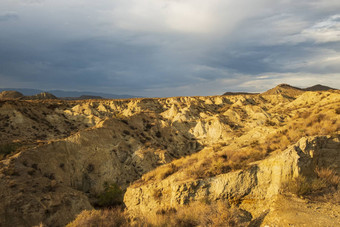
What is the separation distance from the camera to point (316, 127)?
36.7ft

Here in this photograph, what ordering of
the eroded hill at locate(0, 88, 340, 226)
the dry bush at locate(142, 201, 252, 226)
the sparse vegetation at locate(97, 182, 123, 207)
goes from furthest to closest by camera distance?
1. the sparse vegetation at locate(97, 182, 123, 207)
2. the eroded hill at locate(0, 88, 340, 226)
3. the dry bush at locate(142, 201, 252, 226)

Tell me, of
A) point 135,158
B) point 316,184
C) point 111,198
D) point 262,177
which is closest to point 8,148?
point 135,158

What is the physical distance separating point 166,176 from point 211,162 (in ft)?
8.08

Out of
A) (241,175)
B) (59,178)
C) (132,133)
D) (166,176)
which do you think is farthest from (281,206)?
(132,133)

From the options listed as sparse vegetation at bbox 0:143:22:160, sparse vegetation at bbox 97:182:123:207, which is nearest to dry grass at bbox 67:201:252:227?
sparse vegetation at bbox 97:182:123:207

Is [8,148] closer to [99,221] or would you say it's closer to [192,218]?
[99,221]

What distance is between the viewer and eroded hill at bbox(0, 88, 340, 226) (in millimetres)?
8398

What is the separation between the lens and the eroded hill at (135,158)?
8.40 meters

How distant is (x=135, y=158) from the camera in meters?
25.1

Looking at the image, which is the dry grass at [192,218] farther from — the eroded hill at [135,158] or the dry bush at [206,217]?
the eroded hill at [135,158]

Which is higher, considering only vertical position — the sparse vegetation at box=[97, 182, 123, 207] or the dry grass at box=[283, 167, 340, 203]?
the dry grass at box=[283, 167, 340, 203]

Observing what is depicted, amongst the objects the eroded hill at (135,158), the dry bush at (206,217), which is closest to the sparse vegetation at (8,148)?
the eroded hill at (135,158)

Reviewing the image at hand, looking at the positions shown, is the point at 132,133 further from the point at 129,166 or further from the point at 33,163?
the point at 33,163

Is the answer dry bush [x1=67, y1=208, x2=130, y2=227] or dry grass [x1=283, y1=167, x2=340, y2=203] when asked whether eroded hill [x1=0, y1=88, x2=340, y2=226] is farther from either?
dry bush [x1=67, y1=208, x2=130, y2=227]
